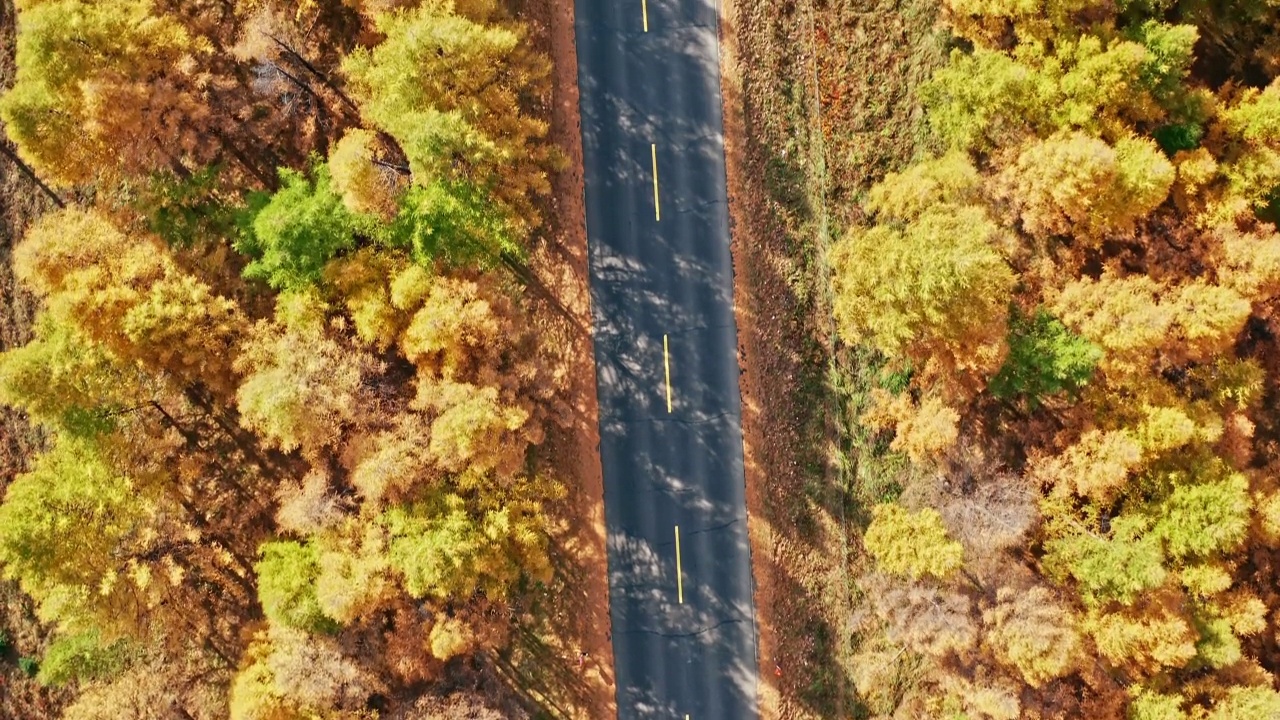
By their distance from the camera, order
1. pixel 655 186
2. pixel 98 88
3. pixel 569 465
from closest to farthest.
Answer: pixel 98 88 < pixel 569 465 < pixel 655 186

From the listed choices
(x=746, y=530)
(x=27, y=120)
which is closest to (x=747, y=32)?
(x=746, y=530)

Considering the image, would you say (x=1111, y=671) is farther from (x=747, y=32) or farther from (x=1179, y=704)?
(x=747, y=32)

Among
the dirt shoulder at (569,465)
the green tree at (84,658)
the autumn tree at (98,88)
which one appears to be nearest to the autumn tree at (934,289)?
the dirt shoulder at (569,465)

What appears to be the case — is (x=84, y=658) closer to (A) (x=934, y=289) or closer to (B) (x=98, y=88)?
(B) (x=98, y=88)

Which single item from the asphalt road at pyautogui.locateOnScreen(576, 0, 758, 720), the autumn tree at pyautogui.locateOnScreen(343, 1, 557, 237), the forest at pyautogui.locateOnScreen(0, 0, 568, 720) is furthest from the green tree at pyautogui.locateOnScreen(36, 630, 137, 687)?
the autumn tree at pyautogui.locateOnScreen(343, 1, 557, 237)

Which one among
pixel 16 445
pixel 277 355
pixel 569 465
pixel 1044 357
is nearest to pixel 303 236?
pixel 277 355
